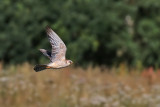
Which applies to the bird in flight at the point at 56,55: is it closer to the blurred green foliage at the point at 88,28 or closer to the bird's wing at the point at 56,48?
the bird's wing at the point at 56,48

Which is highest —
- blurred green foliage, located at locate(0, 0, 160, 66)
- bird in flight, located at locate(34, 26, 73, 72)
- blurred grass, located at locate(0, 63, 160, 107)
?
blurred green foliage, located at locate(0, 0, 160, 66)

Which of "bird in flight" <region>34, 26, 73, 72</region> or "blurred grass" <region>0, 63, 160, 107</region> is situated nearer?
"bird in flight" <region>34, 26, 73, 72</region>

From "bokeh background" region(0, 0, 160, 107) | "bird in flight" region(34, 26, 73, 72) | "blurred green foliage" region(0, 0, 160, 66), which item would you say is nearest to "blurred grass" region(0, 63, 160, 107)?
"bokeh background" region(0, 0, 160, 107)

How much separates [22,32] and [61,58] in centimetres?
1213

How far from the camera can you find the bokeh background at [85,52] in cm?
870

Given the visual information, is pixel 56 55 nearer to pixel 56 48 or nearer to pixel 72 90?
pixel 56 48

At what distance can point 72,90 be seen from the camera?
896 cm

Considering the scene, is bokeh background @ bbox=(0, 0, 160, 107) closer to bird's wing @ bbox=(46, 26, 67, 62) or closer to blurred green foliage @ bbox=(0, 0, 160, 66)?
blurred green foliage @ bbox=(0, 0, 160, 66)

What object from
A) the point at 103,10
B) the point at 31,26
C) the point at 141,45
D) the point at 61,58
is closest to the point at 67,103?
the point at 61,58

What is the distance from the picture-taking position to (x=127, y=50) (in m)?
16.9

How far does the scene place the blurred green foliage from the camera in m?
14.8

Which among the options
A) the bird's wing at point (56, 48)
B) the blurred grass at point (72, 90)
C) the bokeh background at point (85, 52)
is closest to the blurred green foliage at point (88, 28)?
the bokeh background at point (85, 52)

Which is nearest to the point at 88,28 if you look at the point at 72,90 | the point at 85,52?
the point at 85,52

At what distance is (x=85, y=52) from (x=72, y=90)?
25.1 ft
